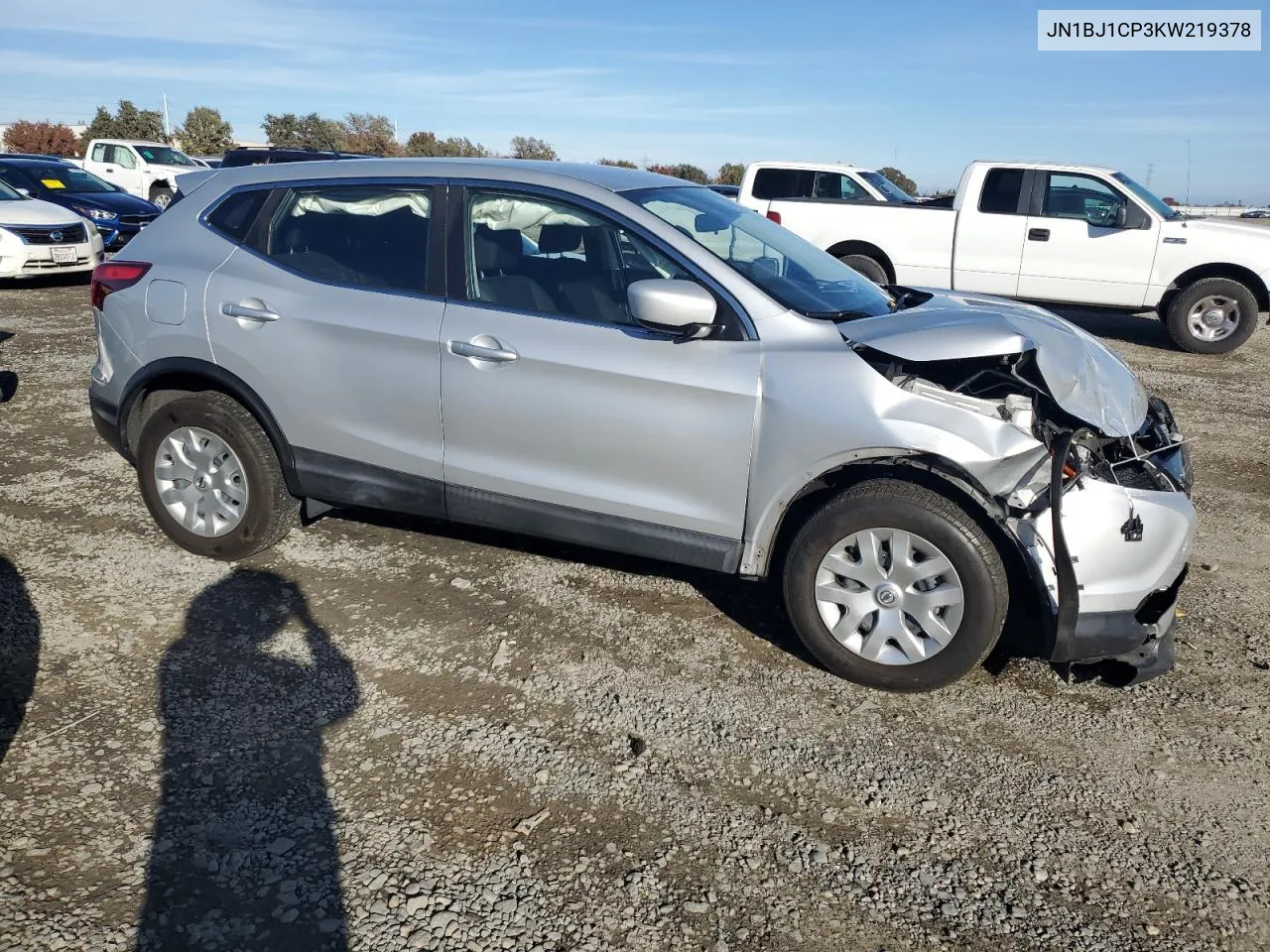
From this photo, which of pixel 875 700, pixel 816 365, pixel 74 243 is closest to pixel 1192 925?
pixel 875 700

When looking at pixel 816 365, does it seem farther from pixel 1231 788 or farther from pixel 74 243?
pixel 74 243

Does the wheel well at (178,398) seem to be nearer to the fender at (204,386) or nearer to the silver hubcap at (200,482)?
the fender at (204,386)

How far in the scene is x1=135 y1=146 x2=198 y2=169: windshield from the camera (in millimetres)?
21456

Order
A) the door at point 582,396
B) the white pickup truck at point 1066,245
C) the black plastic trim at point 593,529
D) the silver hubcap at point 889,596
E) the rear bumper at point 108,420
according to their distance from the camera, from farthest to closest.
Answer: the white pickup truck at point 1066,245 → the rear bumper at point 108,420 → the black plastic trim at point 593,529 → the door at point 582,396 → the silver hubcap at point 889,596

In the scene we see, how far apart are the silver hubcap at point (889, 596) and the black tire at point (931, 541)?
0.03 m

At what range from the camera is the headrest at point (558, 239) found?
3.90 m

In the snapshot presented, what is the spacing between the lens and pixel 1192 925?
2.50 metres

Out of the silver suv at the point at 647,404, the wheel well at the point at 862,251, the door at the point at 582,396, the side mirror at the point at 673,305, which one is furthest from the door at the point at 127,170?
the side mirror at the point at 673,305

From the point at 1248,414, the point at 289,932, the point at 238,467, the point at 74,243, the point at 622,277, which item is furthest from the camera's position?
the point at 74,243

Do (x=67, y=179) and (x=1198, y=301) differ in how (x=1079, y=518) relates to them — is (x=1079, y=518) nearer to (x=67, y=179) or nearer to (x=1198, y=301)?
(x=1198, y=301)

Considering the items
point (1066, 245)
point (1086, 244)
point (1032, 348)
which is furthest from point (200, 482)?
point (1086, 244)

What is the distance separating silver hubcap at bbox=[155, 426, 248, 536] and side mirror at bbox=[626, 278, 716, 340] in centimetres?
207

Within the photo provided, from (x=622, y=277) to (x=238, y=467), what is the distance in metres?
1.96

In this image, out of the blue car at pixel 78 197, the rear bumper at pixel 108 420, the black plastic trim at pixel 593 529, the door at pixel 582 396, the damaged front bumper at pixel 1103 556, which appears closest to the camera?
the damaged front bumper at pixel 1103 556
